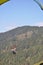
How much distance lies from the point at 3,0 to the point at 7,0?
0.08 metres

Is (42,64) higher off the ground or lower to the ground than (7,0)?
lower

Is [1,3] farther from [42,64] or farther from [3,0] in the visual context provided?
[42,64]

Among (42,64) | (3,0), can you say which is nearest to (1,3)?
(3,0)

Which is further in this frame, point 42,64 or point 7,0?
point 42,64

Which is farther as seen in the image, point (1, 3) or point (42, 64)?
point (42, 64)

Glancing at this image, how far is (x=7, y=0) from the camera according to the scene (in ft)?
10.1

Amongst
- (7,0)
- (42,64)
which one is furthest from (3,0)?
(42,64)

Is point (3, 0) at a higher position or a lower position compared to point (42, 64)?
higher

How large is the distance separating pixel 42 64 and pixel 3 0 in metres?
2.39

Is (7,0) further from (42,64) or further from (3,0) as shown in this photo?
(42,64)

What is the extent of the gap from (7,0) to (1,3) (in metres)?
0.13

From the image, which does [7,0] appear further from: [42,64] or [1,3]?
[42,64]

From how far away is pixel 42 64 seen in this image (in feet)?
15.3
